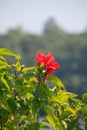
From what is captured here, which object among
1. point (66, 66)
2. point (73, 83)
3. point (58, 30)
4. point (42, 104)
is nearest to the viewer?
point (42, 104)

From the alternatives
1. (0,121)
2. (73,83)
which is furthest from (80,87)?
(0,121)

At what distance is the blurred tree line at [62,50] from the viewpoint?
411 ft

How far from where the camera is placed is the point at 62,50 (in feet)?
450

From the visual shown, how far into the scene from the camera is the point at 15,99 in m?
3.26

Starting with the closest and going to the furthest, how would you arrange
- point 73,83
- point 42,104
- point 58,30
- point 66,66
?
1. point 42,104
2. point 73,83
3. point 66,66
4. point 58,30

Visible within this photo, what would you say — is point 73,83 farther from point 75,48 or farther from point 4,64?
point 4,64

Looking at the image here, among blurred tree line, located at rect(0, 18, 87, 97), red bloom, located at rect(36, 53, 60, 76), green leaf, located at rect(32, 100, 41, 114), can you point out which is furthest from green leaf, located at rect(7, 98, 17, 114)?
blurred tree line, located at rect(0, 18, 87, 97)

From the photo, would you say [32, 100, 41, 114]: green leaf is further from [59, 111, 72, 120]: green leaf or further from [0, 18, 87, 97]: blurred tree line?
[0, 18, 87, 97]: blurred tree line

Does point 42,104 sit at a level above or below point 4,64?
below

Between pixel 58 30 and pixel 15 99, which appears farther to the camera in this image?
pixel 58 30

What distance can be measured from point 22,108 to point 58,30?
574 ft

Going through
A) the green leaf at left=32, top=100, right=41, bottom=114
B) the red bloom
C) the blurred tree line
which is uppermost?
the red bloom

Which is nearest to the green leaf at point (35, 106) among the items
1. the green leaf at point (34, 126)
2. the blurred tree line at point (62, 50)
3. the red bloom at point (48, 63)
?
the green leaf at point (34, 126)

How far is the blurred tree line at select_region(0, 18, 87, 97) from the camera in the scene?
125375 mm
